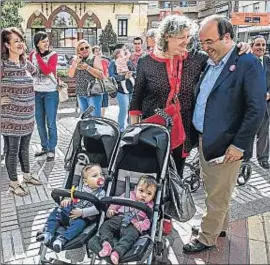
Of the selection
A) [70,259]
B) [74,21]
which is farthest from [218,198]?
[74,21]

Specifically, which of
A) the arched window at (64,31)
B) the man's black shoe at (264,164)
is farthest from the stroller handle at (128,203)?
the man's black shoe at (264,164)

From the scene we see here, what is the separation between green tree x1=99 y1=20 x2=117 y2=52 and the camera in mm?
4108

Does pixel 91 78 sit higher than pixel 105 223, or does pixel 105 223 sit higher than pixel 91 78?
pixel 91 78

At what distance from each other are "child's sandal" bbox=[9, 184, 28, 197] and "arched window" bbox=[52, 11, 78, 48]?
151cm

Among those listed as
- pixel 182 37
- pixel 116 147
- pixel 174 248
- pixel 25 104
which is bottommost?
pixel 174 248

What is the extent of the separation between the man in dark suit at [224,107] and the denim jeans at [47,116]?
2.09 meters

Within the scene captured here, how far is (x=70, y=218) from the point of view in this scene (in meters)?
2.19

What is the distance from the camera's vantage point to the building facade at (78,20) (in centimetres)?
315

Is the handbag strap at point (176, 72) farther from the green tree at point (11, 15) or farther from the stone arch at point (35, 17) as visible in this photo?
the stone arch at point (35, 17)

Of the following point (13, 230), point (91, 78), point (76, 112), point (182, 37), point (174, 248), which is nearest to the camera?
point (182, 37)

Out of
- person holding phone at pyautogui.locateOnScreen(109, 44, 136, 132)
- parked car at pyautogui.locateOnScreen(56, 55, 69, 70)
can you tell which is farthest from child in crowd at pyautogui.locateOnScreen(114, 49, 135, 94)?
parked car at pyautogui.locateOnScreen(56, 55, 69, 70)

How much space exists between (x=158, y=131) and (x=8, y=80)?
1.37 metres

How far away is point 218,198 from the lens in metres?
2.36

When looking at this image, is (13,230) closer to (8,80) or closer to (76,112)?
(8,80)
